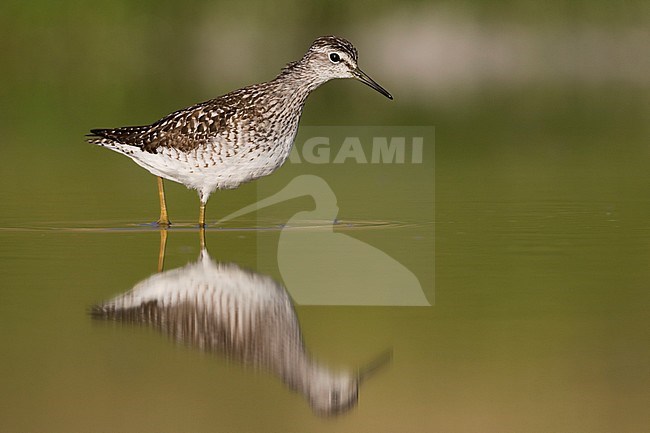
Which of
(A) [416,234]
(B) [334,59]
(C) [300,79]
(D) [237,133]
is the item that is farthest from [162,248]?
(B) [334,59]

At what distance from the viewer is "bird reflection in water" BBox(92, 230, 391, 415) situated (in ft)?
25.0

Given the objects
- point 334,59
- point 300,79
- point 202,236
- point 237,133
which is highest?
point 334,59

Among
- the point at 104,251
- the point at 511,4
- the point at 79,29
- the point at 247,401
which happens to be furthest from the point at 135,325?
the point at 79,29

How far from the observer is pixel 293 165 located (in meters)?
20.1

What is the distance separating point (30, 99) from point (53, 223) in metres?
15.3

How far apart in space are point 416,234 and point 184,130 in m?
2.76

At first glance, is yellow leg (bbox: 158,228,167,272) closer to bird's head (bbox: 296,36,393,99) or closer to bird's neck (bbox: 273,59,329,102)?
bird's neck (bbox: 273,59,329,102)

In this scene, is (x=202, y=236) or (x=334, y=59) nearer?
(x=202, y=236)

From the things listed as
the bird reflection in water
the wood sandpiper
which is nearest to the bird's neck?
the wood sandpiper

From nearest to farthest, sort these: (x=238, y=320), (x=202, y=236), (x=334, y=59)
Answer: (x=238, y=320), (x=202, y=236), (x=334, y=59)

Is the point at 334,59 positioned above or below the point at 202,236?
above

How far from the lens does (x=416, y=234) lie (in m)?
12.8

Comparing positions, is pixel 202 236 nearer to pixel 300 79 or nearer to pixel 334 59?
pixel 300 79

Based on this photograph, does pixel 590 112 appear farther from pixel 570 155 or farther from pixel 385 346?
pixel 385 346
